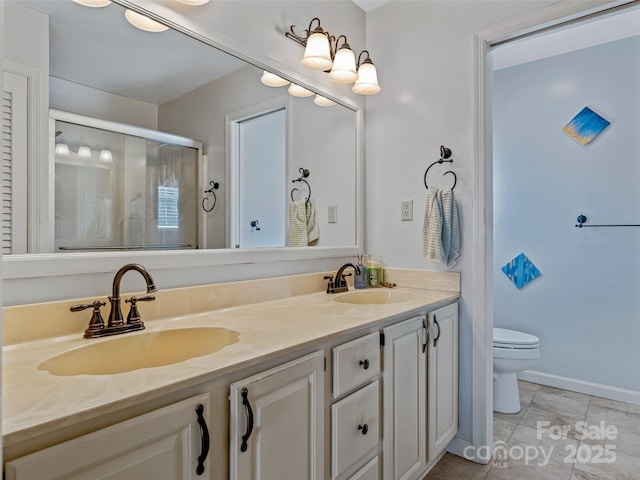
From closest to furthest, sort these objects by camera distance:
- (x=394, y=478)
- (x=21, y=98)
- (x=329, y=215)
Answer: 1. (x=21, y=98)
2. (x=394, y=478)
3. (x=329, y=215)

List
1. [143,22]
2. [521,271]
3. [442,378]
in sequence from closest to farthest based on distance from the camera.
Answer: [143,22] → [442,378] → [521,271]

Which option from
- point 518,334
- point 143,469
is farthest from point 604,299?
point 143,469

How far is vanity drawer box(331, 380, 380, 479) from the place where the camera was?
1.19m

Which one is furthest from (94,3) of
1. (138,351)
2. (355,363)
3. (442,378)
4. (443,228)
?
(442,378)

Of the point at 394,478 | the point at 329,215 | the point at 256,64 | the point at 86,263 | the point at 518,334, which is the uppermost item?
the point at 256,64

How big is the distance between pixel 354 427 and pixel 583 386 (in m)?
2.26

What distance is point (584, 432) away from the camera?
2143 mm

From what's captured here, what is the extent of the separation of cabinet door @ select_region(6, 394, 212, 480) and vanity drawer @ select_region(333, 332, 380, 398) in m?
0.47

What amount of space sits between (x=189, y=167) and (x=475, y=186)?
1.35 meters

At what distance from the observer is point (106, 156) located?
126 centimetres

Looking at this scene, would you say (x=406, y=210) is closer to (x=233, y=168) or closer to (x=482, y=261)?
(x=482, y=261)

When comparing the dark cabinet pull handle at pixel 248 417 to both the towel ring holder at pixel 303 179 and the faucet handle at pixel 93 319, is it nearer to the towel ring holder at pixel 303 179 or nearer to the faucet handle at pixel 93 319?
the faucet handle at pixel 93 319

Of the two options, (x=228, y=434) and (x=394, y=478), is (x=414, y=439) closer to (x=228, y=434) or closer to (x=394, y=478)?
(x=394, y=478)

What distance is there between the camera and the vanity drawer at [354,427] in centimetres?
119
